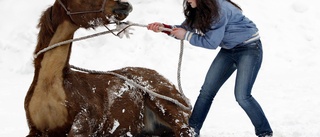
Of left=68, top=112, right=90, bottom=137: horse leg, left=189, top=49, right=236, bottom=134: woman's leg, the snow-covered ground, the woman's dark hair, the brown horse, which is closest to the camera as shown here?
the woman's dark hair

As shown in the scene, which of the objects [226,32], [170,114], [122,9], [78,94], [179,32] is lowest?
[170,114]

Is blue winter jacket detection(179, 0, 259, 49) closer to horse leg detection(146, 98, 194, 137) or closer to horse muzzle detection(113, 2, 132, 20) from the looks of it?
horse muzzle detection(113, 2, 132, 20)

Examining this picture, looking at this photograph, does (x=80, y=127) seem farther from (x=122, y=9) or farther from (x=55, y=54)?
(x=122, y=9)

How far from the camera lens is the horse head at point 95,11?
401 cm

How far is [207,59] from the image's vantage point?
984 cm

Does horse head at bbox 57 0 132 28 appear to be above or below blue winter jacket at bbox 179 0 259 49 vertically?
above

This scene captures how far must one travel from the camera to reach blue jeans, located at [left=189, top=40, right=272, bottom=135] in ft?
14.0

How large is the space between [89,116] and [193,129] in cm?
107

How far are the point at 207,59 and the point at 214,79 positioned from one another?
17.3ft

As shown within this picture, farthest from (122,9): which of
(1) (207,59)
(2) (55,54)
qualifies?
(1) (207,59)

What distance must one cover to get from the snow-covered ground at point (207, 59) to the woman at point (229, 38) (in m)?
1.00

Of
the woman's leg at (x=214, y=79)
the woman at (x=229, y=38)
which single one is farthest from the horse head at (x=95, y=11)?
the woman's leg at (x=214, y=79)

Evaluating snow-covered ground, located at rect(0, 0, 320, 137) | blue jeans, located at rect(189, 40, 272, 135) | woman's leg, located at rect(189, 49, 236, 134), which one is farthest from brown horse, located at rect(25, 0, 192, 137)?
snow-covered ground, located at rect(0, 0, 320, 137)

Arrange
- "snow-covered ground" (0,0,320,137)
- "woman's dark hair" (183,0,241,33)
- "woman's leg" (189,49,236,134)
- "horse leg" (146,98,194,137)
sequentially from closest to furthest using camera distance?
"woman's dark hair" (183,0,241,33), "woman's leg" (189,49,236,134), "horse leg" (146,98,194,137), "snow-covered ground" (0,0,320,137)
